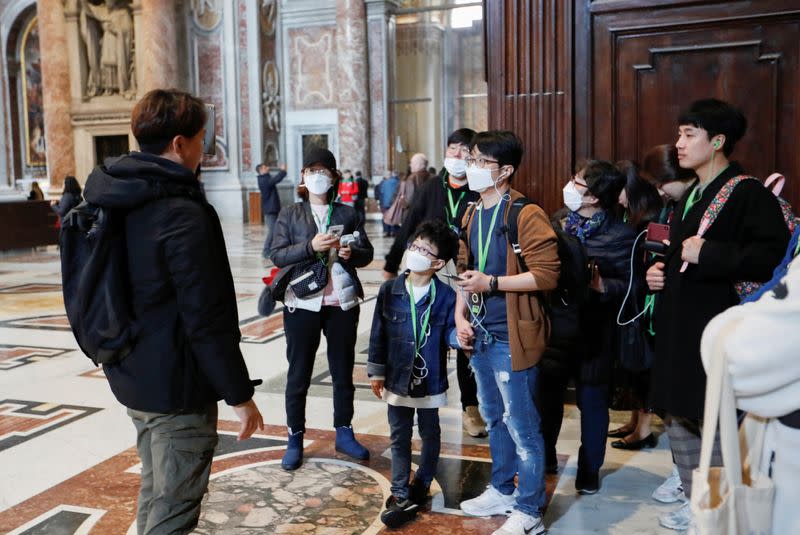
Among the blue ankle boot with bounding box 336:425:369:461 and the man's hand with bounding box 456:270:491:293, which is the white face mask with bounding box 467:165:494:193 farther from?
the blue ankle boot with bounding box 336:425:369:461

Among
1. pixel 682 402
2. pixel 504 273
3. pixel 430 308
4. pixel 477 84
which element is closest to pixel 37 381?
pixel 430 308

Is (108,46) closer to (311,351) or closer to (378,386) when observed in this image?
(311,351)

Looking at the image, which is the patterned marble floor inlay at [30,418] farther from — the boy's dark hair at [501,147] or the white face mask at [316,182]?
the boy's dark hair at [501,147]

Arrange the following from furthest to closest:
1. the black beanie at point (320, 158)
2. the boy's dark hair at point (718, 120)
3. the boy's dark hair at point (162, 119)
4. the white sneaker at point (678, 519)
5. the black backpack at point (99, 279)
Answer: the black beanie at point (320, 158)
the white sneaker at point (678, 519)
the boy's dark hair at point (718, 120)
the boy's dark hair at point (162, 119)
the black backpack at point (99, 279)

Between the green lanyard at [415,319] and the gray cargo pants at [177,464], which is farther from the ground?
the green lanyard at [415,319]

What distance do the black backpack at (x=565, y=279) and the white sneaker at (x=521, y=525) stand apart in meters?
0.77

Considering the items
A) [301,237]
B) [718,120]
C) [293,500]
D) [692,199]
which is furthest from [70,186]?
[718,120]

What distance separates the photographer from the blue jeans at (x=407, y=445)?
335 cm

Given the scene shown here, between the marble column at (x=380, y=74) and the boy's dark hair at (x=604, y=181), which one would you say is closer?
the boy's dark hair at (x=604, y=181)

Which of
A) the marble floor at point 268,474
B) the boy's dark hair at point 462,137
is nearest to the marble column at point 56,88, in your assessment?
the marble floor at point 268,474

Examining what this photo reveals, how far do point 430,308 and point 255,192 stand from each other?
19195 millimetres

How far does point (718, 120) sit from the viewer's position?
2707 mm

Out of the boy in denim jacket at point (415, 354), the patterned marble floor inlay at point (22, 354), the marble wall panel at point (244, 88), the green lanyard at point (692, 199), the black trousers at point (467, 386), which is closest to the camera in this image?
the green lanyard at point (692, 199)

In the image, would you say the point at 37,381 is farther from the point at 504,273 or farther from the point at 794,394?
the point at 794,394
